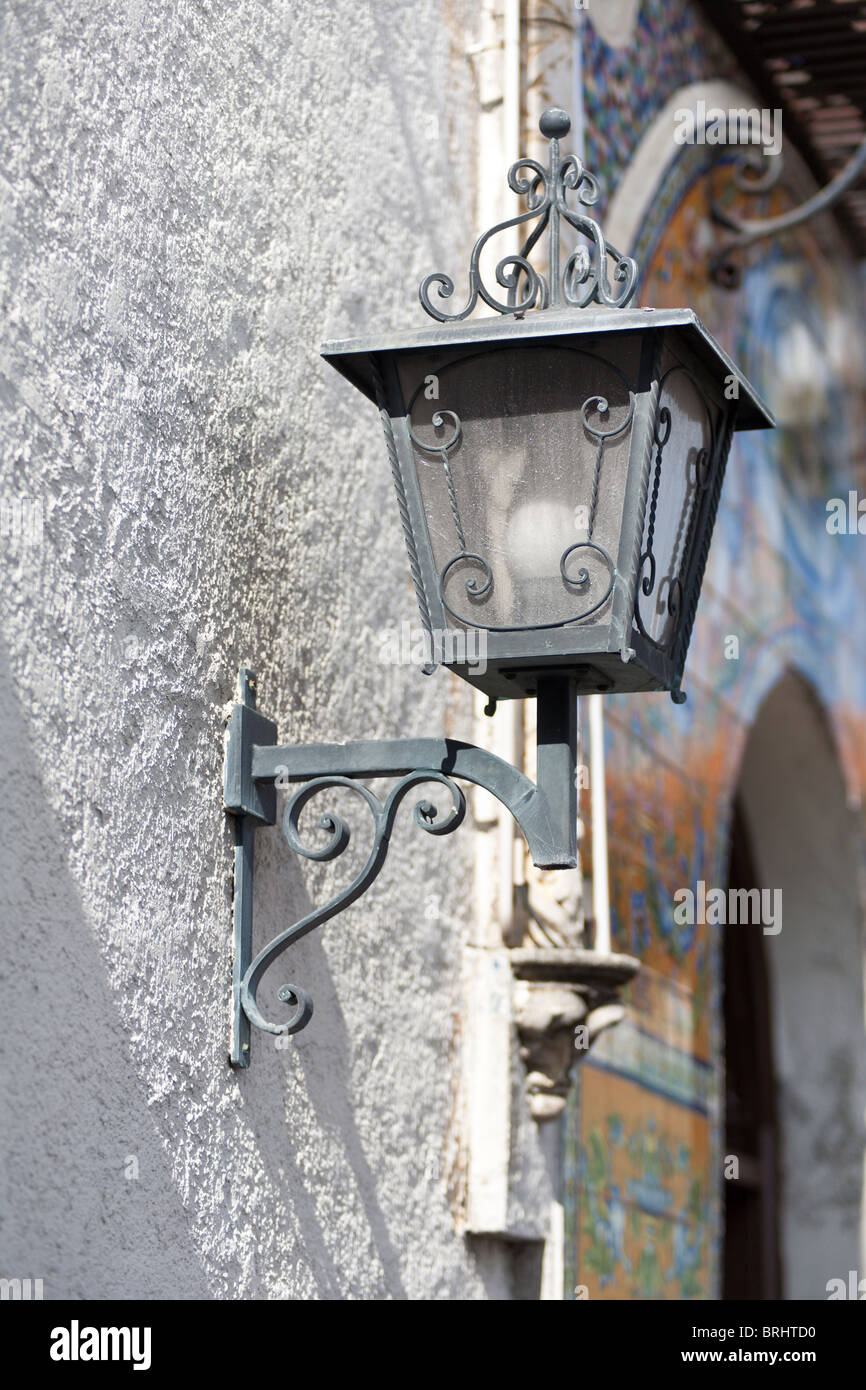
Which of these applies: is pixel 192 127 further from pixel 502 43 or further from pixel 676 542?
pixel 502 43

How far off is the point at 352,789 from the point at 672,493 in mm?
579

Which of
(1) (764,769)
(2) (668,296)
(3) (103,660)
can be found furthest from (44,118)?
(1) (764,769)

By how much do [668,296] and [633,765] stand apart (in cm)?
129

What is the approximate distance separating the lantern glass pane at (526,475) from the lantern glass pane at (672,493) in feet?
0.18

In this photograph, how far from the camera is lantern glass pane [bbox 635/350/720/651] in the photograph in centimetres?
254

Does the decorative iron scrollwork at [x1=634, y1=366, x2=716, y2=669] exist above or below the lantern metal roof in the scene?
below

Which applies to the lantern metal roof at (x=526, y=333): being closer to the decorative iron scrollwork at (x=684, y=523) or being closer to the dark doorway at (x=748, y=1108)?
the decorative iron scrollwork at (x=684, y=523)

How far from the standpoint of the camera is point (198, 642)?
2.82 m

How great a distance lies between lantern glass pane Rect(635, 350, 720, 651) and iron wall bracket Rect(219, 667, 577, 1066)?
0.52ft

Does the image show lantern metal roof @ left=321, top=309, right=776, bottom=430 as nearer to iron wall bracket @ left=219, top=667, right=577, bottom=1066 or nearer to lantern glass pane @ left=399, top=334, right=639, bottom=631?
lantern glass pane @ left=399, top=334, right=639, bottom=631

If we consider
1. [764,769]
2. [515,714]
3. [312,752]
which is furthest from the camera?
[764,769]

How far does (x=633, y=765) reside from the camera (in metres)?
4.96

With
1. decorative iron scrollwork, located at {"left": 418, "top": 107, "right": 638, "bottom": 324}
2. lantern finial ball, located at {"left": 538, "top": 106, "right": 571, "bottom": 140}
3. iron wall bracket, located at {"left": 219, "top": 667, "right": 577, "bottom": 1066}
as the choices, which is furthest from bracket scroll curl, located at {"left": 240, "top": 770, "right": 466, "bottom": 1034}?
lantern finial ball, located at {"left": 538, "top": 106, "right": 571, "bottom": 140}

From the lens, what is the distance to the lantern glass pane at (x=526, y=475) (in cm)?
251
